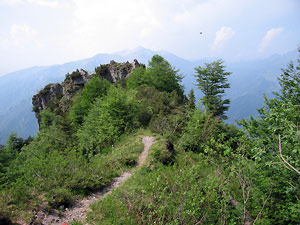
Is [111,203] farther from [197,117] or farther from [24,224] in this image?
[197,117]

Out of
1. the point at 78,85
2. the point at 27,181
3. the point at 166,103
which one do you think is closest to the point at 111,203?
the point at 27,181

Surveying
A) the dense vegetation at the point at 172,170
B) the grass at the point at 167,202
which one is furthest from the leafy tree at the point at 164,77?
the grass at the point at 167,202

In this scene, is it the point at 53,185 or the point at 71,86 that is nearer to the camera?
the point at 53,185

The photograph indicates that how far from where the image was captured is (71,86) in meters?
49.1

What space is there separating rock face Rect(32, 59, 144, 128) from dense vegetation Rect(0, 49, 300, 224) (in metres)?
22.8

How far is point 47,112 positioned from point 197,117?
34707 mm

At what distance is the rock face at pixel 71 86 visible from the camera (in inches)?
1869

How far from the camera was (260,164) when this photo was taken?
17.2 feet

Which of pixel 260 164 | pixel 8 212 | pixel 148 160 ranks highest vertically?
pixel 260 164

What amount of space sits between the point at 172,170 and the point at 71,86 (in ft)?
155

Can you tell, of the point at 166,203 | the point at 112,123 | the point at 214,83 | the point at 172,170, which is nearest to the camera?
the point at 166,203

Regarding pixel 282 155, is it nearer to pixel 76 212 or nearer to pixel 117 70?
pixel 76 212

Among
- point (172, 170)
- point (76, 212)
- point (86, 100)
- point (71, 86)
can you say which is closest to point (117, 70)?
point (71, 86)

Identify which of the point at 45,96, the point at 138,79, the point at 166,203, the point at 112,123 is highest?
the point at 138,79
